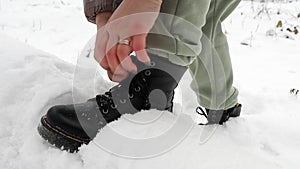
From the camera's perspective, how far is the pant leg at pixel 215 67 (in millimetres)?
1346

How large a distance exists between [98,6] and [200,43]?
0.37m

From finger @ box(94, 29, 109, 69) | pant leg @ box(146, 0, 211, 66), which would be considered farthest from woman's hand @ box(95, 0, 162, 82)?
pant leg @ box(146, 0, 211, 66)

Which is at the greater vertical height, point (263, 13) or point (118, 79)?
point (118, 79)

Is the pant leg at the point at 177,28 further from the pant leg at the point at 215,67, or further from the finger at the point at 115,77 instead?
the pant leg at the point at 215,67

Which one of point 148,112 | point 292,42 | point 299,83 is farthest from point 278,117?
point 292,42

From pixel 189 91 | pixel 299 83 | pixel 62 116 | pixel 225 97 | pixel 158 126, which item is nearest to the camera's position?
pixel 62 116

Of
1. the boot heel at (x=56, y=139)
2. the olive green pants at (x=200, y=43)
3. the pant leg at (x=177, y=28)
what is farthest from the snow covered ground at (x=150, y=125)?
the pant leg at (x=177, y=28)

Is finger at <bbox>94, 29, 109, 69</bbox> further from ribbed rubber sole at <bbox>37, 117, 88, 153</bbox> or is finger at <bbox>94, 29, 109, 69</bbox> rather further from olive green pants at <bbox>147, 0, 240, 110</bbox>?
ribbed rubber sole at <bbox>37, 117, 88, 153</bbox>

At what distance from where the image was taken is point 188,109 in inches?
70.1

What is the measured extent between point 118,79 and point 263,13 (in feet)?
12.3

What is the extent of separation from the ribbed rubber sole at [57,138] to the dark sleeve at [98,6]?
38 cm

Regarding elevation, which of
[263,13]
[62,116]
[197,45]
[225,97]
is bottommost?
[263,13]

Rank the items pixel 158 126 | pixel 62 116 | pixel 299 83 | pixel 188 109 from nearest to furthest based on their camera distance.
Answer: pixel 62 116 < pixel 158 126 < pixel 188 109 < pixel 299 83

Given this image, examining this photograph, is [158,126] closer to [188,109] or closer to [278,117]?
[188,109]
